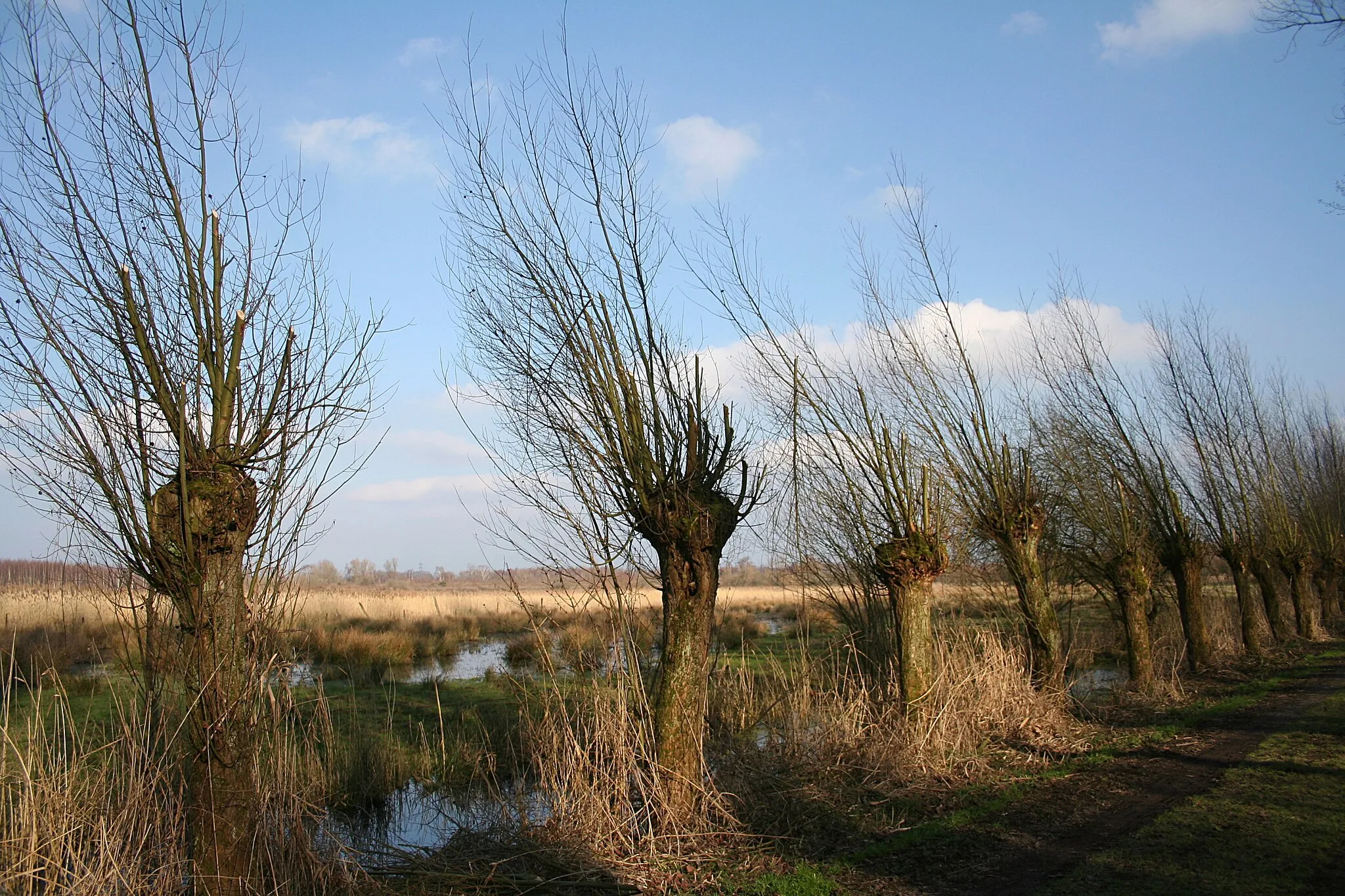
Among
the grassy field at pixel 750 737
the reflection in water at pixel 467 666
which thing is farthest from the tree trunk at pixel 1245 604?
the reflection in water at pixel 467 666

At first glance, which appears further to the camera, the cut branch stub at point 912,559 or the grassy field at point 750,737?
the cut branch stub at point 912,559

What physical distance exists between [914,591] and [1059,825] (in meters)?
3.03

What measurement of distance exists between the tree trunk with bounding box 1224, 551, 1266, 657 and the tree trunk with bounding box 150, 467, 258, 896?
19731 millimetres

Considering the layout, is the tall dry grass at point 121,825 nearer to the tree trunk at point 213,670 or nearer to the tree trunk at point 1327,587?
the tree trunk at point 213,670

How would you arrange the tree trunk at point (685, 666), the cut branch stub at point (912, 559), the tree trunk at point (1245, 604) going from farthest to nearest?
the tree trunk at point (1245, 604) → the cut branch stub at point (912, 559) → the tree trunk at point (685, 666)

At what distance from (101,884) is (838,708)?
5.95 meters

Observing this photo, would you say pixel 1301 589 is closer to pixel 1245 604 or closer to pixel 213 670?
pixel 1245 604

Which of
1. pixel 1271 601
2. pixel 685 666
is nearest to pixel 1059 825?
pixel 685 666

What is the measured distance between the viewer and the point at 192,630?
4.15m

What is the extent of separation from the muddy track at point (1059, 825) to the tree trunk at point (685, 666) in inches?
52.0

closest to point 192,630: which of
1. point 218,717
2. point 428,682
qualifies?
point 218,717

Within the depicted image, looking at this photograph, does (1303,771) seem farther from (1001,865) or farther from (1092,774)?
(1001,865)

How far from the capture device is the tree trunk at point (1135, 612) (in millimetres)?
13172

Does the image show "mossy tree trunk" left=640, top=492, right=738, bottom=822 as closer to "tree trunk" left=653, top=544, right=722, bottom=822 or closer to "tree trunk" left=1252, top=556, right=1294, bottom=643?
"tree trunk" left=653, top=544, right=722, bottom=822
